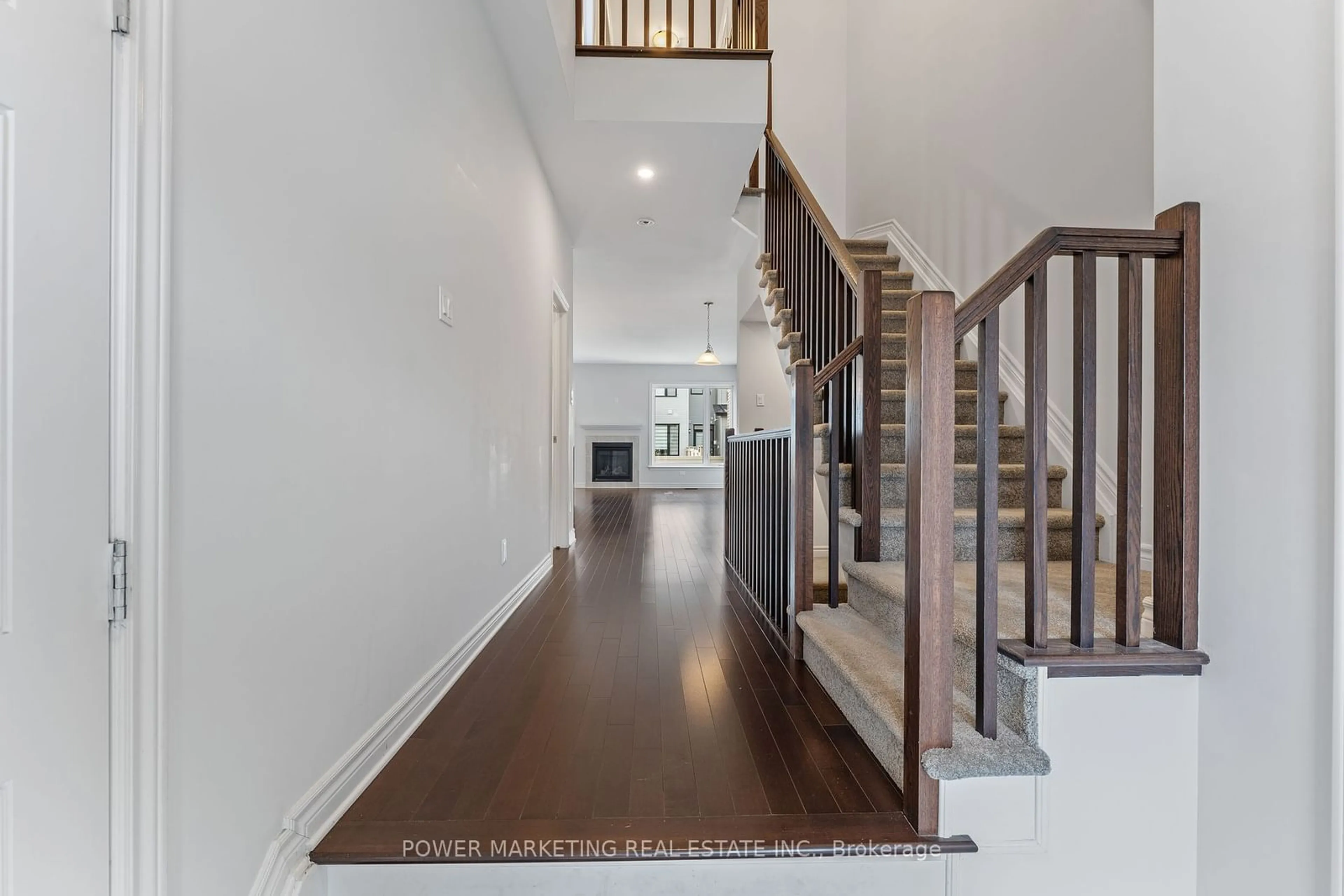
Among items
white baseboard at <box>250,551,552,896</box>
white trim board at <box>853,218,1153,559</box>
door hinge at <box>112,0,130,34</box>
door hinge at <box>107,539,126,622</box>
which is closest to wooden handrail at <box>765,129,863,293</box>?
white trim board at <box>853,218,1153,559</box>

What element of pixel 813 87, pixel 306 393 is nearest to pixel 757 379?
pixel 813 87

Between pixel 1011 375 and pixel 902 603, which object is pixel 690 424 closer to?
pixel 1011 375

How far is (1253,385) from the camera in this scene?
3.93 ft

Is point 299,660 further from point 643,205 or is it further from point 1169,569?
point 643,205

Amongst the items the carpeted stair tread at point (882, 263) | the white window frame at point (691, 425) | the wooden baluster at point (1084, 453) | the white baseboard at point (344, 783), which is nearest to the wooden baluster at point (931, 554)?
the wooden baluster at point (1084, 453)

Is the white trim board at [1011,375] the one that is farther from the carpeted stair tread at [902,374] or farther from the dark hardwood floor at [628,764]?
the dark hardwood floor at [628,764]

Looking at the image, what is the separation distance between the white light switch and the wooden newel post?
131 centimetres

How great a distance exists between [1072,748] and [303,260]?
6.42 feet

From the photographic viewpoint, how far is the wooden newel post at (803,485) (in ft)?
7.74

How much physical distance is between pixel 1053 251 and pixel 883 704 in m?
1.16

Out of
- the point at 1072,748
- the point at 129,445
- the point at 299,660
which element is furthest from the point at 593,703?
the point at 129,445

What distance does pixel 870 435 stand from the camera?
7.97ft

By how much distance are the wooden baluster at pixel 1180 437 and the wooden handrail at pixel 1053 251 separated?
0.13 feet

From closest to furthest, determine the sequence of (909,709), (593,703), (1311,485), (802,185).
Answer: (1311,485)
(909,709)
(593,703)
(802,185)
